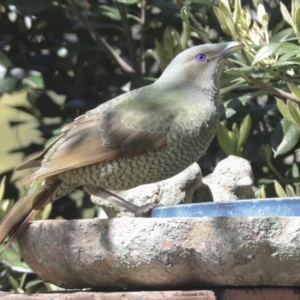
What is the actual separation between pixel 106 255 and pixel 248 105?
6.25 feet

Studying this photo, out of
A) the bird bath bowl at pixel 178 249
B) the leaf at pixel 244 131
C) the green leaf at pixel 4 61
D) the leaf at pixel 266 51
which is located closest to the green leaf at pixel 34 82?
the green leaf at pixel 4 61

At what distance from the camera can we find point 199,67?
2.91 metres

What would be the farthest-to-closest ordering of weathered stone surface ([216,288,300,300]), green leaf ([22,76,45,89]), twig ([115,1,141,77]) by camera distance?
1. green leaf ([22,76,45,89])
2. twig ([115,1,141,77])
3. weathered stone surface ([216,288,300,300])

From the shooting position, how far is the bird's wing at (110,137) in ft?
8.42

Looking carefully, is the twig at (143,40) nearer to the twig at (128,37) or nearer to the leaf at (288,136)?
the twig at (128,37)

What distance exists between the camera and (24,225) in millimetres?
2281

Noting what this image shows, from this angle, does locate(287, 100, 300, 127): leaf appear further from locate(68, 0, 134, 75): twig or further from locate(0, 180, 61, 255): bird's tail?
locate(68, 0, 134, 75): twig

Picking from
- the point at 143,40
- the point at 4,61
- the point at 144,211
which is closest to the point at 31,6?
the point at 4,61

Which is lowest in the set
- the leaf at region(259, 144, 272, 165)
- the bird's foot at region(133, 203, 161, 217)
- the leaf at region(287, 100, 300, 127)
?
the leaf at region(259, 144, 272, 165)

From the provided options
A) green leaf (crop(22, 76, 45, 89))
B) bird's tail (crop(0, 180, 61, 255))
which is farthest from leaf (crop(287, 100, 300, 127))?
green leaf (crop(22, 76, 45, 89))

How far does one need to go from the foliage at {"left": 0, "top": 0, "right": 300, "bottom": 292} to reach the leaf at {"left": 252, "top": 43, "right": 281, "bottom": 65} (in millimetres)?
309

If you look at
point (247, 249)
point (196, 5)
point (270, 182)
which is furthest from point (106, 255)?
point (196, 5)

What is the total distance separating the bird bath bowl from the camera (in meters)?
1.74

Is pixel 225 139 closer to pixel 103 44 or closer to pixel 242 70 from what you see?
pixel 242 70
